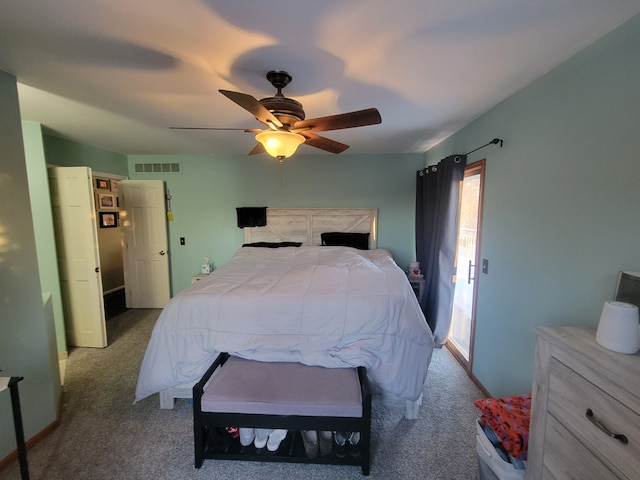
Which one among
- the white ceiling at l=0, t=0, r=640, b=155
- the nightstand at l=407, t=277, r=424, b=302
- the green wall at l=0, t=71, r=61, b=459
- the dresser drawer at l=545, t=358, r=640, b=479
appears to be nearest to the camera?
the dresser drawer at l=545, t=358, r=640, b=479

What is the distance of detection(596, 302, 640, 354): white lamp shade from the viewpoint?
0.94 metres

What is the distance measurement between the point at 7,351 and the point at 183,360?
3.35ft

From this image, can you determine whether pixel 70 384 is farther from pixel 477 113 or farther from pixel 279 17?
pixel 477 113

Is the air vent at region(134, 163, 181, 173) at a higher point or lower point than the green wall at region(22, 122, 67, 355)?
higher

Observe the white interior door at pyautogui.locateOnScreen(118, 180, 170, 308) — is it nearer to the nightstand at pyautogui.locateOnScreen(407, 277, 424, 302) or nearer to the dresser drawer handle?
the nightstand at pyautogui.locateOnScreen(407, 277, 424, 302)

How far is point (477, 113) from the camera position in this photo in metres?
2.35

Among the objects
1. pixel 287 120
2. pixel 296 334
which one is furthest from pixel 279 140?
pixel 296 334

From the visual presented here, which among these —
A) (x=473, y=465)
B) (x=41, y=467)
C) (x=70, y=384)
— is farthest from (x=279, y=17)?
(x=70, y=384)

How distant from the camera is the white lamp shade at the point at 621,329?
944mm

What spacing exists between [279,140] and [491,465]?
218 centimetres

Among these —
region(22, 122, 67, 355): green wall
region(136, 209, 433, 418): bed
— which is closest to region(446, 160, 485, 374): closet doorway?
region(136, 209, 433, 418): bed

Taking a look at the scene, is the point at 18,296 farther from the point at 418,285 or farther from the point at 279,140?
the point at 418,285

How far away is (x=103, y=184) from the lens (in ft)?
15.1

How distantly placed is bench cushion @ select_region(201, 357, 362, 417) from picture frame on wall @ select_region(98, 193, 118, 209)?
4318 mm
